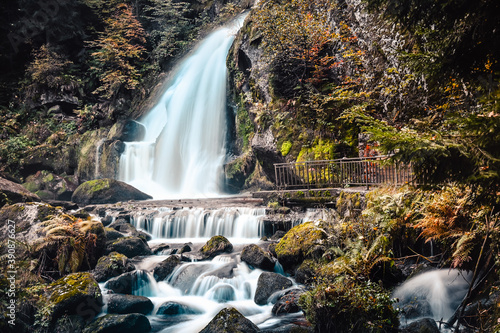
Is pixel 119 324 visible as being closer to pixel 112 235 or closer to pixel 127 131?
pixel 112 235

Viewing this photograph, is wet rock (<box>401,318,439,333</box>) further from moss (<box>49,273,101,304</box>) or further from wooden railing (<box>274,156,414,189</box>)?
moss (<box>49,273,101,304</box>)

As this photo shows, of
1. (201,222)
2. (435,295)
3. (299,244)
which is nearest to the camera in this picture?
(435,295)

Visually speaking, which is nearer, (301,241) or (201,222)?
(301,241)

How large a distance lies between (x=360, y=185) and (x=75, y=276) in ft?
29.8

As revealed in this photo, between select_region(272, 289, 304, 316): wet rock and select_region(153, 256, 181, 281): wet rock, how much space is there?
3.62 metres

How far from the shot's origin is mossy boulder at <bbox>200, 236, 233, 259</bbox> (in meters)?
10.4

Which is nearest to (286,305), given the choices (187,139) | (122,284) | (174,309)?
(174,309)

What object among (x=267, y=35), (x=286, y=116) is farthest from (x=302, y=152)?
(x=267, y=35)

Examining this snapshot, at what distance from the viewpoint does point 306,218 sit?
37.2 ft

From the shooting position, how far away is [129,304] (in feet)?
24.8

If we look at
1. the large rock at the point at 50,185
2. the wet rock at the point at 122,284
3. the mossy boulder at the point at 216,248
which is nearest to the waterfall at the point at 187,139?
the large rock at the point at 50,185

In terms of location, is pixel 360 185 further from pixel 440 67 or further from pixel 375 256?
pixel 440 67

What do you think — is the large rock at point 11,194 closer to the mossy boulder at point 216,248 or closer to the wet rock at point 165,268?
the wet rock at point 165,268

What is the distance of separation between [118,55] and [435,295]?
29084 millimetres
